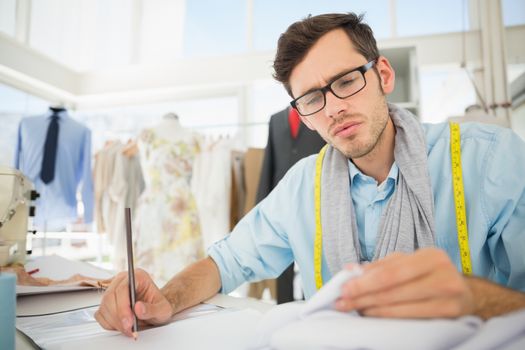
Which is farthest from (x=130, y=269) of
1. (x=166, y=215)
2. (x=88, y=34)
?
(x=88, y=34)

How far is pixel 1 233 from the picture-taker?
122cm

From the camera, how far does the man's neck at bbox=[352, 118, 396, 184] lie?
1098 mm

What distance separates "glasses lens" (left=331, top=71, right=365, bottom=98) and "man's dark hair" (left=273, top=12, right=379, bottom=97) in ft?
0.34

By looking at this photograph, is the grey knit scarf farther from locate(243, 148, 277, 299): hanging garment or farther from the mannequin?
the mannequin

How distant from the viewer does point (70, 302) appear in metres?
0.91

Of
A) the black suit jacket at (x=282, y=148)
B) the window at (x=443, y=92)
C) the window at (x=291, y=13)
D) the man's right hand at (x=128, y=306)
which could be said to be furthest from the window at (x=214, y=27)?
the man's right hand at (x=128, y=306)

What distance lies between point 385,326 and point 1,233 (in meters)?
1.37

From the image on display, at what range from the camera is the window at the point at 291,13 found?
3.71 m

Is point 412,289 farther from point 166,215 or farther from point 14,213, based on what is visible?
point 166,215

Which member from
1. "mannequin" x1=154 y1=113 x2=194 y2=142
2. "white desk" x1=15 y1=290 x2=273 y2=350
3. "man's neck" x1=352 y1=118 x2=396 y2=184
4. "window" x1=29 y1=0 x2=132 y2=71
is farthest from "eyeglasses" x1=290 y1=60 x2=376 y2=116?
"window" x1=29 y1=0 x2=132 y2=71

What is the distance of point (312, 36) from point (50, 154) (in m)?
2.87

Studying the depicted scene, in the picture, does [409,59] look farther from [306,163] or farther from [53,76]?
[53,76]

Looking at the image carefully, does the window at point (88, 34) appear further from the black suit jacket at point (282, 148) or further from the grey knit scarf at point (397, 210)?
the grey knit scarf at point (397, 210)

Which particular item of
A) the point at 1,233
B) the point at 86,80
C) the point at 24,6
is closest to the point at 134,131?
the point at 86,80
